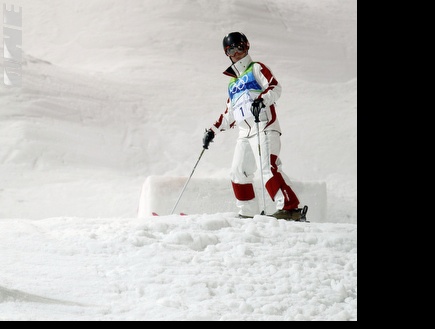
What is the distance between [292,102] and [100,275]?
8.70 meters

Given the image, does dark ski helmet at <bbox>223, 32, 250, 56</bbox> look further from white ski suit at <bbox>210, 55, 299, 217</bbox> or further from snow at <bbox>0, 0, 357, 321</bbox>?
snow at <bbox>0, 0, 357, 321</bbox>

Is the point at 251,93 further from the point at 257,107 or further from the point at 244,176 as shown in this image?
the point at 244,176

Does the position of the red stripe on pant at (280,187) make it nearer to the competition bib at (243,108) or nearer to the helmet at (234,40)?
the competition bib at (243,108)

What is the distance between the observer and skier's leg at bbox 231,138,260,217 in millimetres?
5000

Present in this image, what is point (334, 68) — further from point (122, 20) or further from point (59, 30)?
point (59, 30)

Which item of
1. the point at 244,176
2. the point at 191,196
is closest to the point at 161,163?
the point at 191,196

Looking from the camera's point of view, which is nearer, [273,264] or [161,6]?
[273,264]

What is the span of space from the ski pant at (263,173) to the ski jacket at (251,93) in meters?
0.08

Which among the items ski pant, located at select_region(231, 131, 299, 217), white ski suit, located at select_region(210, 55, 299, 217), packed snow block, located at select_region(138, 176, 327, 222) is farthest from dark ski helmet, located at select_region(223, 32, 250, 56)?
packed snow block, located at select_region(138, 176, 327, 222)

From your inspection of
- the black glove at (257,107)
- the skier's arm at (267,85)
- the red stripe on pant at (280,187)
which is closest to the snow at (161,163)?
the red stripe on pant at (280,187)

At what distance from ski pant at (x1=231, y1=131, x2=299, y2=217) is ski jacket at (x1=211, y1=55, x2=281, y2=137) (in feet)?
0.26

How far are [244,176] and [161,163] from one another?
4538 millimetres
